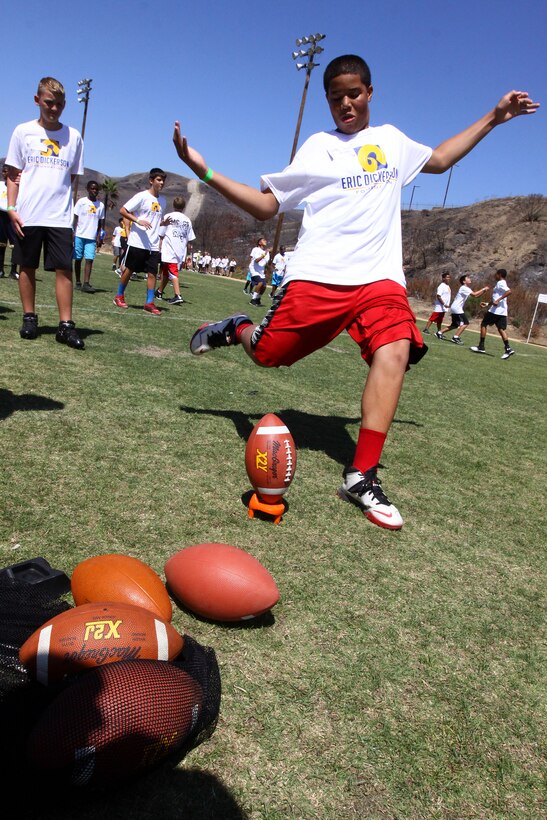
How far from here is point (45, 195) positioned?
18.8 feet

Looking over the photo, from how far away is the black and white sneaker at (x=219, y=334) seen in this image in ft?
14.4

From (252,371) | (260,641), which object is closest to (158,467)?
(260,641)

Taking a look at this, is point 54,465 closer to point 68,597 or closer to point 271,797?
point 68,597

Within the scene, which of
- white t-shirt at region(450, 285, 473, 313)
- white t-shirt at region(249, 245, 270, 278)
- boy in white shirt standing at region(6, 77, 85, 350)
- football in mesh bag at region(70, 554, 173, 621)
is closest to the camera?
football in mesh bag at region(70, 554, 173, 621)

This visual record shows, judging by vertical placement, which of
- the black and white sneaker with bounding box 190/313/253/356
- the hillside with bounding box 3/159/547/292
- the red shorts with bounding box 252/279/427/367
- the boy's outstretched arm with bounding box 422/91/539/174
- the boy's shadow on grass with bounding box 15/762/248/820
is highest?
the hillside with bounding box 3/159/547/292

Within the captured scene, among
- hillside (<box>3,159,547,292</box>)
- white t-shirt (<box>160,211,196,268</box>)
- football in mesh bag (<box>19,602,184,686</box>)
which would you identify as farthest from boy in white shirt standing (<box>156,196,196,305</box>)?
hillside (<box>3,159,547,292</box>)

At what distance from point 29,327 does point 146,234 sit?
14.7 feet

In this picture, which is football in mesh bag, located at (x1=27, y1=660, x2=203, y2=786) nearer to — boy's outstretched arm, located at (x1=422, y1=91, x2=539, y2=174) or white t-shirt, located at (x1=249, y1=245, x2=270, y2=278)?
boy's outstretched arm, located at (x1=422, y1=91, x2=539, y2=174)

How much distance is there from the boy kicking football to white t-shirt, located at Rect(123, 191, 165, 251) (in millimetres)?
6632

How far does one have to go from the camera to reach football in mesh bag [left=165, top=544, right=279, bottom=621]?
2.08 m

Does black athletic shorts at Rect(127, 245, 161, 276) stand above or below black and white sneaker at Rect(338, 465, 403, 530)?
above

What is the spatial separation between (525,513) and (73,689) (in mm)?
3084

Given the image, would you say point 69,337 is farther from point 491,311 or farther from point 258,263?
point 258,263

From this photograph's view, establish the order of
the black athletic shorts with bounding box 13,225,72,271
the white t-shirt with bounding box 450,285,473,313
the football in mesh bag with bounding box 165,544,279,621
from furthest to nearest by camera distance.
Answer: the white t-shirt with bounding box 450,285,473,313
the black athletic shorts with bounding box 13,225,72,271
the football in mesh bag with bounding box 165,544,279,621
